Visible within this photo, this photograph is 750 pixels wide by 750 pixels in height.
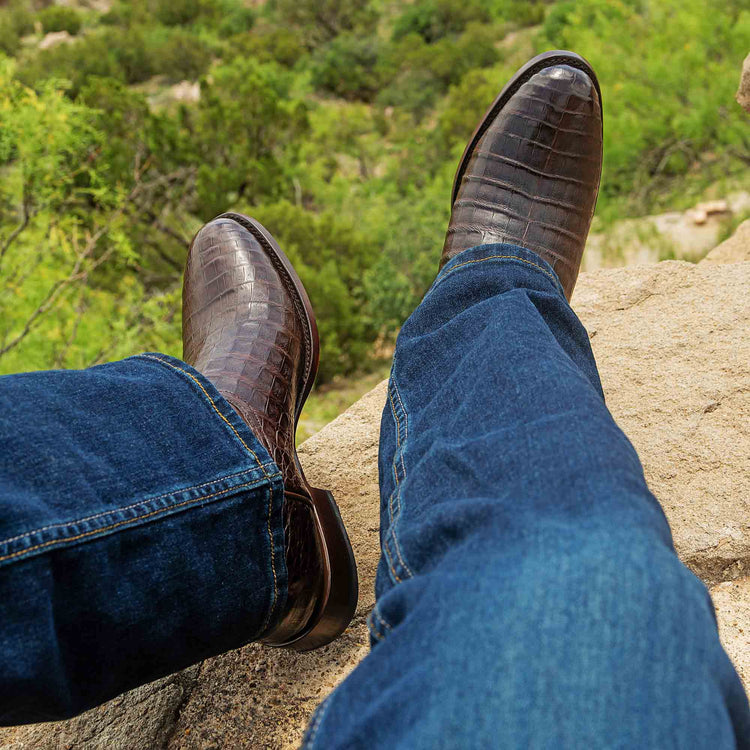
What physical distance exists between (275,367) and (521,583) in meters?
Answer: 0.71

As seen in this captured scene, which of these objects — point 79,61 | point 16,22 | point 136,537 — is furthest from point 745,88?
point 16,22

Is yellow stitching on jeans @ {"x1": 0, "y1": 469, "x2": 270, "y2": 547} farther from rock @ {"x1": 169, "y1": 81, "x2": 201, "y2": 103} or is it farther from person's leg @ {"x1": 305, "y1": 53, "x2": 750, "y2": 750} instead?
rock @ {"x1": 169, "y1": 81, "x2": 201, "y2": 103}

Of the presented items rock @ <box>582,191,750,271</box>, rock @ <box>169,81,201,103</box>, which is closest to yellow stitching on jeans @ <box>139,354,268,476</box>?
rock @ <box>582,191,750,271</box>

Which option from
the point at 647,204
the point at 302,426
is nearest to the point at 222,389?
the point at 302,426

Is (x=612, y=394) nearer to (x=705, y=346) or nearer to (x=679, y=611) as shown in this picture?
(x=705, y=346)

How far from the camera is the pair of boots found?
980mm

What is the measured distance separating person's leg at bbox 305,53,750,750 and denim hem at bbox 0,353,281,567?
15 centimetres

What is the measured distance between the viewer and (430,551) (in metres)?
0.56

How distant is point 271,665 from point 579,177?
1.18 metres

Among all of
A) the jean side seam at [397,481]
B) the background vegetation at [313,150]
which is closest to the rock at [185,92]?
the background vegetation at [313,150]

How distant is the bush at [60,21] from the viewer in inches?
654

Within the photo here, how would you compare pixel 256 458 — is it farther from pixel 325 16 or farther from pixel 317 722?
pixel 325 16

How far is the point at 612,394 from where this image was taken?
1.23 meters

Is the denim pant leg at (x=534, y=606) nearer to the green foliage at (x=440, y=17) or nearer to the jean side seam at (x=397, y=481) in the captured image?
the jean side seam at (x=397, y=481)
